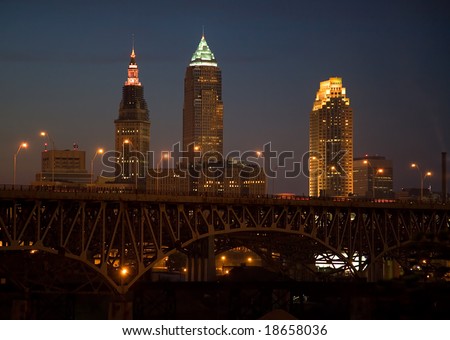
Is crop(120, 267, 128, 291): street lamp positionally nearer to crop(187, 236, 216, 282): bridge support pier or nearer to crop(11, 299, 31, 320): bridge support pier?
crop(11, 299, 31, 320): bridge support pier

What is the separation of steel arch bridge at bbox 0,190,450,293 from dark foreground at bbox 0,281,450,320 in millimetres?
2534

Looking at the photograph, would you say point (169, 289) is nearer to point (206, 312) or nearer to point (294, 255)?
point (206, 312)

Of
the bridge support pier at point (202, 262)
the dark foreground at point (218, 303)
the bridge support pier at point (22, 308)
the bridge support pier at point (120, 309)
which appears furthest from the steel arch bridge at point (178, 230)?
the dark foreground at point (218, 303)

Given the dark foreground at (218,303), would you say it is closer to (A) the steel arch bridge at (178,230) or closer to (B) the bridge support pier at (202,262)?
(A) the steel arch bridge at (178,230)

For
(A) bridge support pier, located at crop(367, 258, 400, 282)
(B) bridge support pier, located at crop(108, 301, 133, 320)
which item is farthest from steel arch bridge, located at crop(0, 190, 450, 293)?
(B) bridge support pier, located at crop(108, 301, 133, 320)

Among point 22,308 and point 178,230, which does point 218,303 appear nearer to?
point 178,230

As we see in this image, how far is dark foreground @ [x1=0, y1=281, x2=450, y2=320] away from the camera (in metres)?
88.8

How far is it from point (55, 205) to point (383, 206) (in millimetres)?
44917

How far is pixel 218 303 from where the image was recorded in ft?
343

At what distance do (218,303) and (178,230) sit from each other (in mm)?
15927

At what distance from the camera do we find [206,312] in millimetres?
103312

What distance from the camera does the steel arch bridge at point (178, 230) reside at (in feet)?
261

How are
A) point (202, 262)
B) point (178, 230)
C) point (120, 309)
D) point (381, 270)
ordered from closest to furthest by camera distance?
point (120, 309)
point (178, 230)
point (202, 262)
point (381, 270)

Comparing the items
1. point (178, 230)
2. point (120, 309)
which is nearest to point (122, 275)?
point (120, 309)
